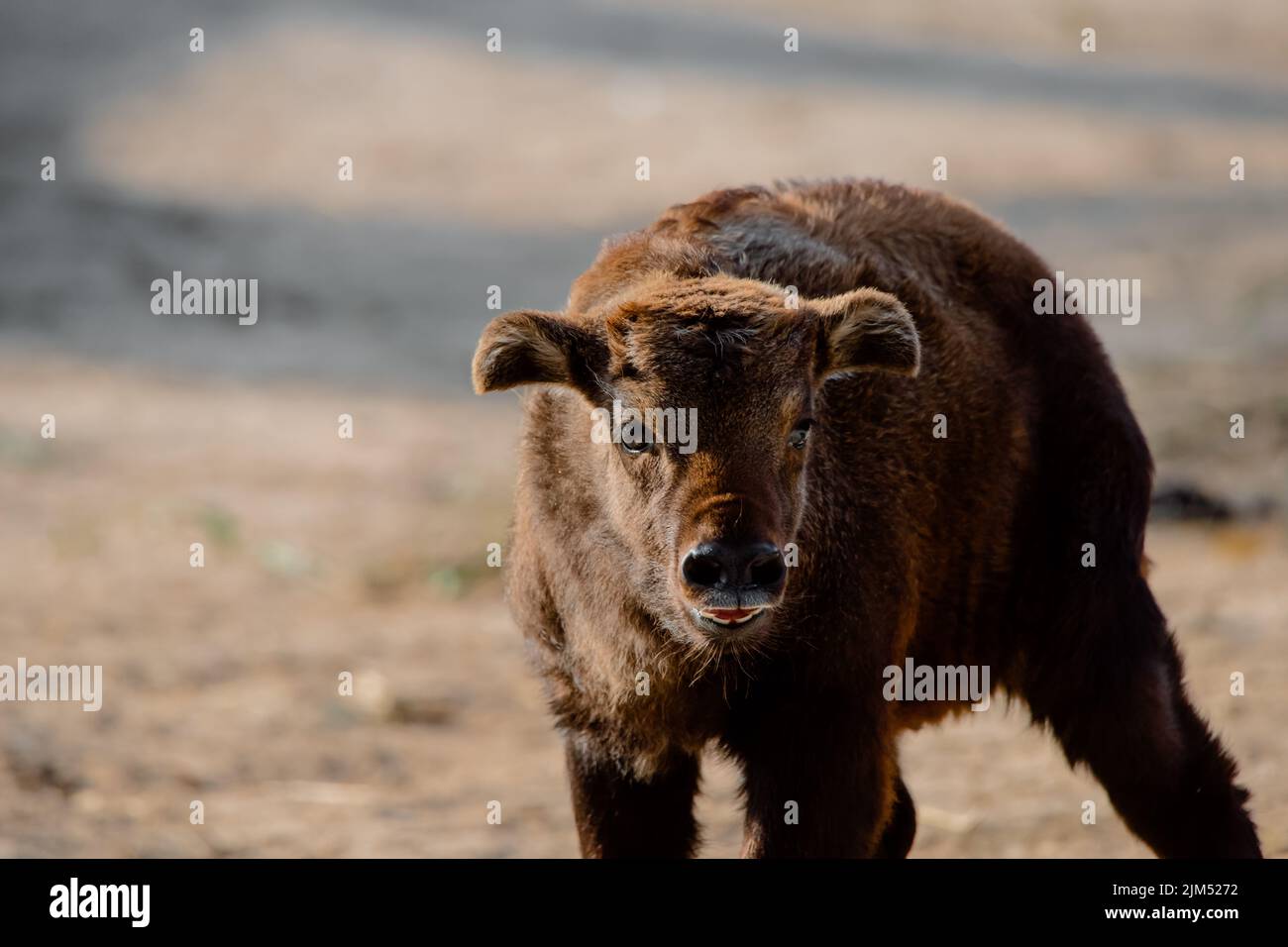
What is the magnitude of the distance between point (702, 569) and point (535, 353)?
3.44 feet

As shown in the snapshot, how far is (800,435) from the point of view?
5.89 m

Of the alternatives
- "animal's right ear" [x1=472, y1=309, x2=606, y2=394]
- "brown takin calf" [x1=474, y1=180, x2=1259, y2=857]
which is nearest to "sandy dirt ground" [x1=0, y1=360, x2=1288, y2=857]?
"brown takin calf" [x1=474, y1=180, x2=1259, y2=857]

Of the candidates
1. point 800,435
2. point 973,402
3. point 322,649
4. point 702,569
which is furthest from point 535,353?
point 322,649

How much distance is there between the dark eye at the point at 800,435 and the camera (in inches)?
231

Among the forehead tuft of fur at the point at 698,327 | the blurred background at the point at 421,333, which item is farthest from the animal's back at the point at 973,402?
the blurred background at the point at 421,333

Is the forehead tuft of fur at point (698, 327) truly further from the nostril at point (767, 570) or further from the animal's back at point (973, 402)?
the nostril at point (767, 570)

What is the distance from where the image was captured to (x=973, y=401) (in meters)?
6.63

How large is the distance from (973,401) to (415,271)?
13.6 meters

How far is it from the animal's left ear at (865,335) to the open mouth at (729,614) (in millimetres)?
976

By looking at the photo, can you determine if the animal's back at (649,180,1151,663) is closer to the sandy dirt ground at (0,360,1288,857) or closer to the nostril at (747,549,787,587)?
the nostril at (747,549,787,587)

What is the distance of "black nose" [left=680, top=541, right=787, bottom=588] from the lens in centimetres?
539

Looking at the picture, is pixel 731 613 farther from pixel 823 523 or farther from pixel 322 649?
pixel 322 649

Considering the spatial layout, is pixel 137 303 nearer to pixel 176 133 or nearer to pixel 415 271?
pixel 415 271

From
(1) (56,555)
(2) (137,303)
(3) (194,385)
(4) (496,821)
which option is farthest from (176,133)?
(4) (496,821)
